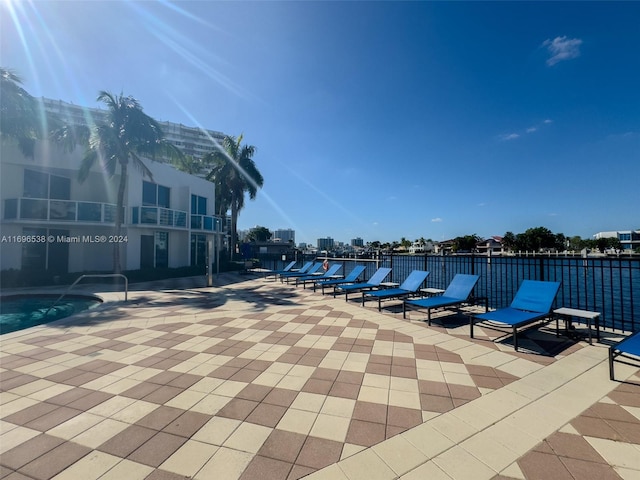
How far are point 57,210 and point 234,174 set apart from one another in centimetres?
1422

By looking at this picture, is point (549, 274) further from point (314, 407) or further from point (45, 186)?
point (45, 186)

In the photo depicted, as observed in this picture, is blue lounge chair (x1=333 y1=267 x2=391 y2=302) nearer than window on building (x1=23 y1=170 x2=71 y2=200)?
Yes

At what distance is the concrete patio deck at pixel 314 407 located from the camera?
209 centimetres

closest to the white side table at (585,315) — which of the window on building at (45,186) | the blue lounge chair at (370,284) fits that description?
the blue lounge chair at (370,284)

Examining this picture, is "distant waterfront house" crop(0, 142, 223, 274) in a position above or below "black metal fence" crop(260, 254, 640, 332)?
above

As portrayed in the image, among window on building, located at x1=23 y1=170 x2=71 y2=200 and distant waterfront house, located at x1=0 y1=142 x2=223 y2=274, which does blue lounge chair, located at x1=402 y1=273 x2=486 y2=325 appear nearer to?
distant waterfront house, located at x1=0 y1=142 x2=223 y2=274

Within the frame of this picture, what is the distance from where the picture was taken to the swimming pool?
7578mm

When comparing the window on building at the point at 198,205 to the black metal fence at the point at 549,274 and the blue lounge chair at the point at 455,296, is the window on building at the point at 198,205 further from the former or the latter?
the blue lounge chair at the point at 455,296

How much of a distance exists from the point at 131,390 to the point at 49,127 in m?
18.3

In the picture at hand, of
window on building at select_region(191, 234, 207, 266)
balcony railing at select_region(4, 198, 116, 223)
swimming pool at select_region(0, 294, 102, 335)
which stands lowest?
swimming pool at select_region(0, 294, 102, 335)

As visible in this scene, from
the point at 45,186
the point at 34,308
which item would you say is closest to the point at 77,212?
the point at 45,186

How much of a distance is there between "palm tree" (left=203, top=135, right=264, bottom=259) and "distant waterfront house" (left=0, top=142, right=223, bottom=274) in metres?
5.30

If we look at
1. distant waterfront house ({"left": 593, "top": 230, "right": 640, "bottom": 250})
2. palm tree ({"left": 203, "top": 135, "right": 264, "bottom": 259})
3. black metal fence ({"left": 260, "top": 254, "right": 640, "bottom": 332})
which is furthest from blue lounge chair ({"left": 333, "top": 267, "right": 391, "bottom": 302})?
distant waterfront house ({"left": 593, "top": 230, "right": 640, "bottom": 250})

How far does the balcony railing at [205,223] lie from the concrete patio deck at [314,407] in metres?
16.7
